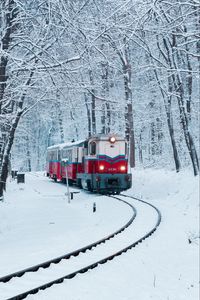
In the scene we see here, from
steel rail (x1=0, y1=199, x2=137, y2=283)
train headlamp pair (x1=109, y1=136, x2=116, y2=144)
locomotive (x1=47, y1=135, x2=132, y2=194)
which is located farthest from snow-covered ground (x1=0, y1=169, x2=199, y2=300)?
train headlamp pair (x1=109, y1=136, x2=116, y2=144)

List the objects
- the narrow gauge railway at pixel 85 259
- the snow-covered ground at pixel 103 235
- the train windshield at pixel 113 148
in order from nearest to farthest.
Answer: the narrow gauge railway at pixel 85 259 → the snow-covered ground at pixel 103 235 → the train windshield at pixel 113 148

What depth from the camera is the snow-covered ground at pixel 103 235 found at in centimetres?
704

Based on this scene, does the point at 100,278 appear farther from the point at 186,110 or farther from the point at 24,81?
the point at 186,110

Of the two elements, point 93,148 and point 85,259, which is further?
point 93,148

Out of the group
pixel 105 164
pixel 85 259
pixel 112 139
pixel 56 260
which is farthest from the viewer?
pixel 112 139

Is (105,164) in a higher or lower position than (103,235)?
higher

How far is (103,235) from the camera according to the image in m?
11.4

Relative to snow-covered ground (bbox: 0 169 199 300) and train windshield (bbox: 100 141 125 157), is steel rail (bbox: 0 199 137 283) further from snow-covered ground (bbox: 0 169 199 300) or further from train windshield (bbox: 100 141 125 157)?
train windshield (bbox: 100 141 125 157)

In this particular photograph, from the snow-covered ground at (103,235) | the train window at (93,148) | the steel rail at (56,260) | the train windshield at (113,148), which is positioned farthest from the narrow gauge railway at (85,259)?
the train window at (93,148)

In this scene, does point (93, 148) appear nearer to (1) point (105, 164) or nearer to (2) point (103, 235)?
(1) point (105, 164)

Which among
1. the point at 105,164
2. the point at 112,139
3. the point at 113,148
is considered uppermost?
the point at 112,139

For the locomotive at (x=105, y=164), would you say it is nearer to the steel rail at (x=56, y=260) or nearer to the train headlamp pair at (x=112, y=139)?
the train headlamp pair at (x=112, y=139)

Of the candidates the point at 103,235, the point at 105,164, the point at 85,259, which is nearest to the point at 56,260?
the point at 85,259

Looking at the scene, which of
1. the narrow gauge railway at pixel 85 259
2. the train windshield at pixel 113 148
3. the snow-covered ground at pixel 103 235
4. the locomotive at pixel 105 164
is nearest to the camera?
the narrow gauge railway at pixel 85 259
